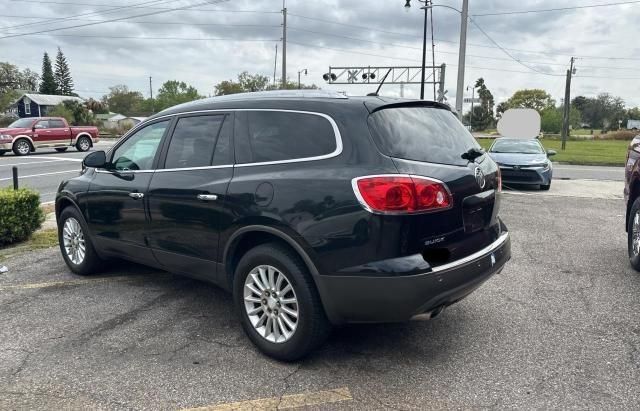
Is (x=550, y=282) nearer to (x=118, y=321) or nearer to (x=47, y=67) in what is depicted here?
(x=118, y=321)

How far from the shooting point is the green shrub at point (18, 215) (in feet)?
21.6

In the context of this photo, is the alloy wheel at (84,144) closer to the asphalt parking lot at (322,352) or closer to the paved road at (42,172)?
the paved road at (42,172)

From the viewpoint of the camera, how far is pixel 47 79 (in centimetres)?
9844

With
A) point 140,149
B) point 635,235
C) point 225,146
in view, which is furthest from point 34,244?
point 635,235

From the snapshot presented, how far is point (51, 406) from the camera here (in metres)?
2.95

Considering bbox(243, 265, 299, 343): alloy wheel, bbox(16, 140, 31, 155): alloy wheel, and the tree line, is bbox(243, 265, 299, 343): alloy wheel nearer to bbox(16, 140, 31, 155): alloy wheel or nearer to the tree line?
bbox(16, 140, 31, 155): alloy wheel

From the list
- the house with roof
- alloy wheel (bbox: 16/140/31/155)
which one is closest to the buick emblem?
alloy wheel (bbox: 16/140/31/155)

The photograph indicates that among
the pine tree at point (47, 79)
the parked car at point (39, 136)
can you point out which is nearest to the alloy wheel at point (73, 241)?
the parked car at point (39, 136)

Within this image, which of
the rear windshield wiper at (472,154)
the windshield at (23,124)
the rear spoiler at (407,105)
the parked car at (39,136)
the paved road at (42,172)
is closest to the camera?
the rear spoiler at (407,105)

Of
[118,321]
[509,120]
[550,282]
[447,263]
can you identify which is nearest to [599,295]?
[550,282]

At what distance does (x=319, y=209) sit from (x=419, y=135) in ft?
2.82

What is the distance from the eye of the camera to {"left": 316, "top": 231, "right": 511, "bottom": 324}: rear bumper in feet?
9.76

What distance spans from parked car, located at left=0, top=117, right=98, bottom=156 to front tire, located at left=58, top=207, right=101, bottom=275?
20.0m

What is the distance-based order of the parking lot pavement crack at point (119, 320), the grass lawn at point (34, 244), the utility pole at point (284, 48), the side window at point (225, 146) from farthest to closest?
1. the utility pole at point (284, 48)
2. the grass lawn at point (34, 244)
3. the parking lot pavement crack at point (119, 320)
4. the side window at point (225, 146)
